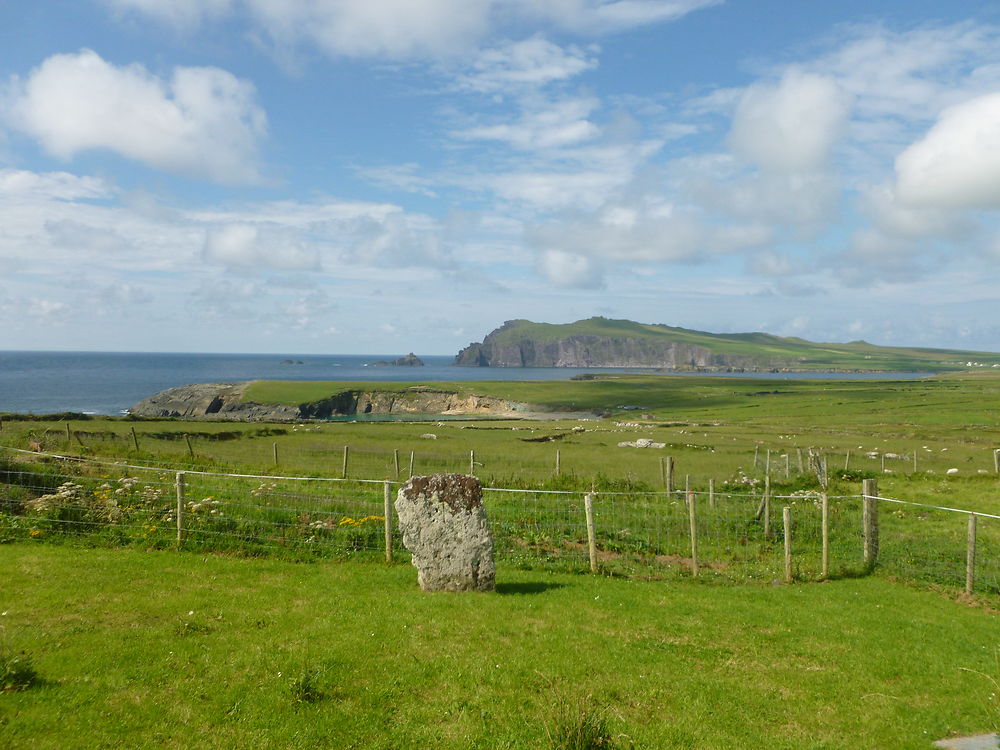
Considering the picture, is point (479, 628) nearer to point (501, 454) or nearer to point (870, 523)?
point (870, 523)

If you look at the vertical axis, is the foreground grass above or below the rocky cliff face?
above

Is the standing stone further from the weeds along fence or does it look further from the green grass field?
the weeds along fence

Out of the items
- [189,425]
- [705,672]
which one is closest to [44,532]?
[705,672]

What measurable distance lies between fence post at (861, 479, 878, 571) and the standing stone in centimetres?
1097

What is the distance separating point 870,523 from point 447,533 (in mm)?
12150

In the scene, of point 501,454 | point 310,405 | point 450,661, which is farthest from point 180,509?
point 310,405

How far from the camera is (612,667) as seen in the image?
925 centimetres

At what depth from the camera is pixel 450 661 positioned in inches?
360

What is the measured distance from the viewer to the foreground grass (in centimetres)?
723

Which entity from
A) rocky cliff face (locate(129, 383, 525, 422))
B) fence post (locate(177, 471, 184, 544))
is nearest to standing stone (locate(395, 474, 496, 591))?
fence post (locate(177, 471, 184, 544))

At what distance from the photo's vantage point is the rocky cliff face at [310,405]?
10869 centimetres

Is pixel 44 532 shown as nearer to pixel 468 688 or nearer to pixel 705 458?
pixel 468 688

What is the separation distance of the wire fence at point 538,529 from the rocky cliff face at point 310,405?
87.8 meters

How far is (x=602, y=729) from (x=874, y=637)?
7.26 metres
